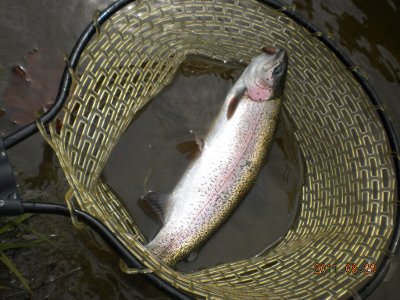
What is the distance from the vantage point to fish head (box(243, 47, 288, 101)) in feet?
7.35

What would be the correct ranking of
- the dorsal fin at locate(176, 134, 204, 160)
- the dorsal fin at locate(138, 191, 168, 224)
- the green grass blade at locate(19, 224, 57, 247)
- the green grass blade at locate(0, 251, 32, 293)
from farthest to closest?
1. the dorsal fin at locate(176, 134, 204, 160)
2. the dorsal fin at locate(138, 191, 168, 224)
3. the green grass blade at locate(19, 224, 57, 247)
4. the green grass blade at locate(0, 251, 32, 293)

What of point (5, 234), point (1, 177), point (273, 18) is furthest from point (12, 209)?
point (273, 18)

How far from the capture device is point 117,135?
7.47ft

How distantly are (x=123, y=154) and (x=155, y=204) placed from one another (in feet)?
1.05

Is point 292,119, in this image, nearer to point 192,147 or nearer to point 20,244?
point 192,147

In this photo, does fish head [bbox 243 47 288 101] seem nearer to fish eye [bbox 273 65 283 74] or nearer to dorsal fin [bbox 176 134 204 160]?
fish eye [bbox 273 65 283 74]

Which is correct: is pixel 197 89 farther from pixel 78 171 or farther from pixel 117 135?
pixel 78 171

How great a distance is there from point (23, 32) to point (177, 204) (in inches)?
46.6

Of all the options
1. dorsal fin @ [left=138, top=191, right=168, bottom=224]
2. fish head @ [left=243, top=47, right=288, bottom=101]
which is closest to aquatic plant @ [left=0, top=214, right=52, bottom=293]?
dorsal fin @ [left=138, top=191, right=168, bottom=224]
